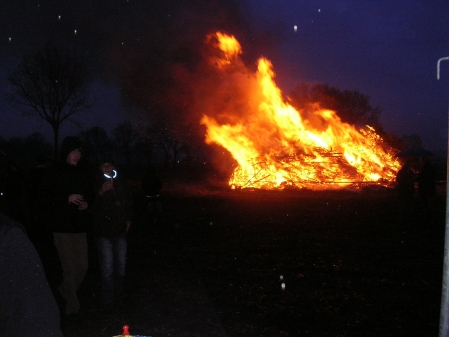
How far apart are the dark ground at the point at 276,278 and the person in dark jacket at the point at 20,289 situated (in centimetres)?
309

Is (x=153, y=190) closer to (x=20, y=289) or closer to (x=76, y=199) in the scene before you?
(x=76, y=199)

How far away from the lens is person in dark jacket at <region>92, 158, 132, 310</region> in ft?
17.1

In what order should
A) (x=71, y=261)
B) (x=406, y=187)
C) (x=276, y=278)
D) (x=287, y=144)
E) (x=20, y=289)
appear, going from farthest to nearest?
(x=287, y=144), (x=406, y=187), (x=276, y=278), (x=71, y=261), (x=20, y=289)

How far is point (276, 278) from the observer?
20.6ft

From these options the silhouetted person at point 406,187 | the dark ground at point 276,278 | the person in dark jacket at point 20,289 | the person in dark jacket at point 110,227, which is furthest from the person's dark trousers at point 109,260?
the silhouetted person at point 406,187

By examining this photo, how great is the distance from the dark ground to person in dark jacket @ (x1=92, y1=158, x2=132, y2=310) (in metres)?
0.36

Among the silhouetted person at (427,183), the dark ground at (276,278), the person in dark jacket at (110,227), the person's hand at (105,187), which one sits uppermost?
the silhouetted person at (427,183)

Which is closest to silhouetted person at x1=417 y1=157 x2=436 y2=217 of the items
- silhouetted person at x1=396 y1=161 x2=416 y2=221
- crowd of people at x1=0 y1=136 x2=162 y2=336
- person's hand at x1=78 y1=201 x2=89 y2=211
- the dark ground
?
the dark ground

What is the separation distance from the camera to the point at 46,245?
8734 mm

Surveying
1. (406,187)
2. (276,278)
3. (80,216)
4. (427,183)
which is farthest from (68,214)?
(427,183)

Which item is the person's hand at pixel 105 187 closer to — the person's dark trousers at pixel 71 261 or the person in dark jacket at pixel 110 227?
the person in dark jacket at pixel 110 227

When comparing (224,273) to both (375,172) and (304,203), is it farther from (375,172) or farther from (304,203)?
(375,172)

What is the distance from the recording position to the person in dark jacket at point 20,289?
152cm

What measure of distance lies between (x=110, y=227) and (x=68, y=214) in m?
0.57
